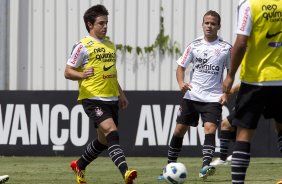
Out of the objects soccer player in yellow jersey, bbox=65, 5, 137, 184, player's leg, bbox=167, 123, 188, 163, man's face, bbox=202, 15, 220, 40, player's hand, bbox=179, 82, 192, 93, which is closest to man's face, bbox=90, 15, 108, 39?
soccer player in yellow jersey, bbox=65, 5, 137, 184

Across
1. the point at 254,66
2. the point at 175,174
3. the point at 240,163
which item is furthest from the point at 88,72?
the point at 240,163

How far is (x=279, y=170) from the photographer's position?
1412 cm

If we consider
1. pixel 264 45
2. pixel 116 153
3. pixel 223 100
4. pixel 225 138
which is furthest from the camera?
pixel 225 138

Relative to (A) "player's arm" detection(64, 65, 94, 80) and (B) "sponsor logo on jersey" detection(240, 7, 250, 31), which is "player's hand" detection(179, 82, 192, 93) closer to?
(A) "player's arm" detection(64, 65, 94, 80)

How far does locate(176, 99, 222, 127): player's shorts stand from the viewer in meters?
12.6

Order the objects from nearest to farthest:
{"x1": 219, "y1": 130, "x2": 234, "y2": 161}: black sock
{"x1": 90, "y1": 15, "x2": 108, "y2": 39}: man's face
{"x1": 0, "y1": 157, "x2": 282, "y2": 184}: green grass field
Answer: {"x1": 90, "y1": 15, "x2": 108, "y2": 39}: man's face → {"x1": 0, "y1": 157, "x2": 282, "y2": 184}: green grass field → {"x1": 219, "y1": 130, "x2": 234, "y2": 161}: black sock

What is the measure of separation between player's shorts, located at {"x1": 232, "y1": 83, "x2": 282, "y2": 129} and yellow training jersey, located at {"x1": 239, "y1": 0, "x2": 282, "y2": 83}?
3.3 inches

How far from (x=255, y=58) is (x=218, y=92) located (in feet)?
13.0

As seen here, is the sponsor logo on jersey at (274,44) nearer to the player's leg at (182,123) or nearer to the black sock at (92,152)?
the black sock at (92,152)

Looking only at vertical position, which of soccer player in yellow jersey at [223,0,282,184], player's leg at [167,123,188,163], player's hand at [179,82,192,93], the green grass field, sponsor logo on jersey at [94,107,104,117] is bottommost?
the green grass field

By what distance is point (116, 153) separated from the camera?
1079 centimetres

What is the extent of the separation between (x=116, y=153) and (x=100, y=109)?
666mm

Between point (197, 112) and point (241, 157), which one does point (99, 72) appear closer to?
point (197, 112)

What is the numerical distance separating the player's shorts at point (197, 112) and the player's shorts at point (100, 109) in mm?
1453
